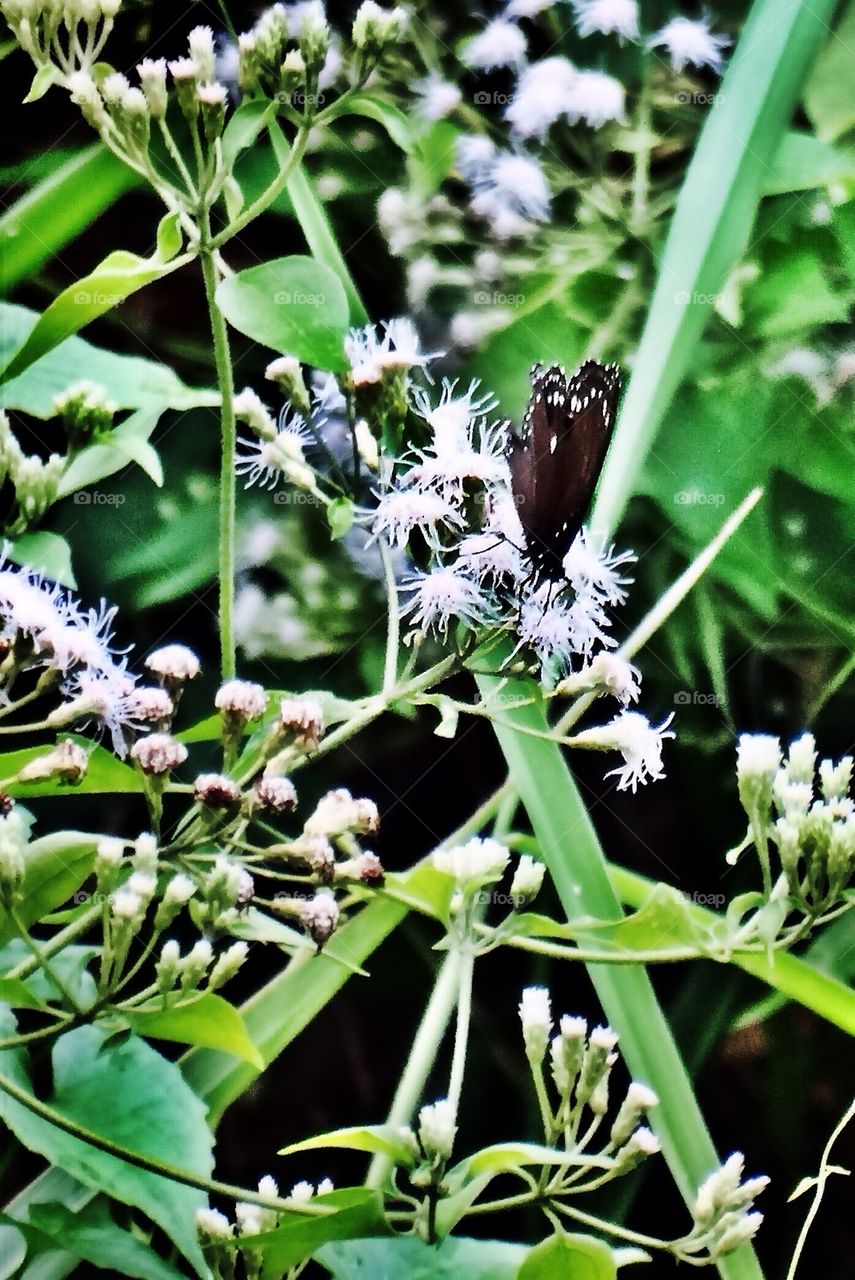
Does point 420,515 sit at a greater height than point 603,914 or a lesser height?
greater

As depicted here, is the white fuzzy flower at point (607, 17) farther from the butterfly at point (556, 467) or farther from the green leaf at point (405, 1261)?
the green leaf at point (405, 1261)

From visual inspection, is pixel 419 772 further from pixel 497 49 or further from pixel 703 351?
pixel 497 49

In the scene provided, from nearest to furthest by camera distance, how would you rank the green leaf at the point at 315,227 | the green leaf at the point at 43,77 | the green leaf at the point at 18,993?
the green leaf at the point at 18,993, the green leaf at the point at 43,77, the green leaf at the point at 315,227

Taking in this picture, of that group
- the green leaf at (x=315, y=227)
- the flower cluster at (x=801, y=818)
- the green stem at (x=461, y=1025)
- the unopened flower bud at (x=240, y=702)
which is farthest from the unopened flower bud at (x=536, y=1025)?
the green leaf at (x=315, y=227)

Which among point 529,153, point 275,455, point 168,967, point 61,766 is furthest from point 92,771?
point 529,153

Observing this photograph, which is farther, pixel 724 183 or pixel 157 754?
pixel 724 183

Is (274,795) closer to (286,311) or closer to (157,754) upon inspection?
(157,754)
